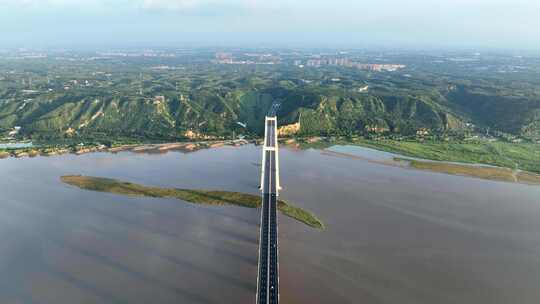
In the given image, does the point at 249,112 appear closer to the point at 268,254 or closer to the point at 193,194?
the point at 193,194

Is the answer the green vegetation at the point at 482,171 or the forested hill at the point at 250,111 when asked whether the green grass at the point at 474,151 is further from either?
the forested hill at the point at 250,111

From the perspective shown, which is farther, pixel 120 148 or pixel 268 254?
pixel 120 148

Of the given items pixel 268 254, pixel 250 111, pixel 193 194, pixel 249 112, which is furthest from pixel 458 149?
pixel 268 254

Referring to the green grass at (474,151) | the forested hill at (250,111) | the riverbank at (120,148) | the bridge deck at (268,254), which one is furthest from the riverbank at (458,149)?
the bridge deck at (268,254)

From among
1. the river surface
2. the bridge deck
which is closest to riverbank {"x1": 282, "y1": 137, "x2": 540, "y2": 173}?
the river surface

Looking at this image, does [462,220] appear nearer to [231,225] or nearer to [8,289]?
[231,225]

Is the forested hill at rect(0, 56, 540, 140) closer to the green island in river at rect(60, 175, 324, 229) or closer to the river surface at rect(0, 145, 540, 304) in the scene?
the green island in river at rect(60, 175, 324, 229)
